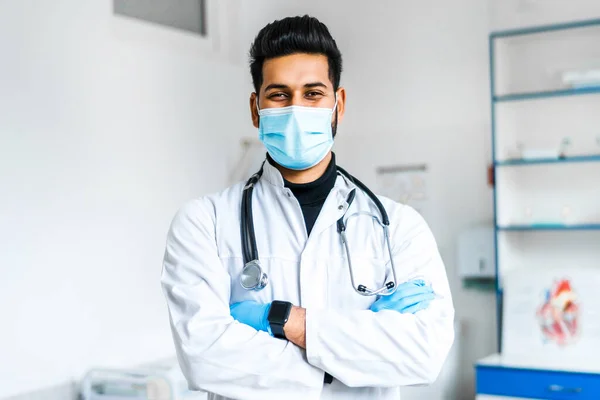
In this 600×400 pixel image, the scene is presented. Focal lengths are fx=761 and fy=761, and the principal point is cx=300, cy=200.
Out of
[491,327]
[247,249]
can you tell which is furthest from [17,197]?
[491,327]

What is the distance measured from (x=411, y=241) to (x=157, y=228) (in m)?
2.21

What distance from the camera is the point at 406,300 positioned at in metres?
1.47

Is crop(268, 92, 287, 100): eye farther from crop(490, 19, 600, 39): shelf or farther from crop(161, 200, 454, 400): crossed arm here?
crop(490, 19, 600, 39): shelf

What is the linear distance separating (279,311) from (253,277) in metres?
0.08

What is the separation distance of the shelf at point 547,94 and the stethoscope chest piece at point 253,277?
2502 millimetres

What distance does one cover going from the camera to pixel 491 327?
3.94 meters

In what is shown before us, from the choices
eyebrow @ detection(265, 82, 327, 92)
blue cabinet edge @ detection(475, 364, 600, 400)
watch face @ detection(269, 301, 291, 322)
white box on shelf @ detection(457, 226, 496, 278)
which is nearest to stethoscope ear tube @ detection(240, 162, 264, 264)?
watch face @ detection(269, 301, 291, 322)

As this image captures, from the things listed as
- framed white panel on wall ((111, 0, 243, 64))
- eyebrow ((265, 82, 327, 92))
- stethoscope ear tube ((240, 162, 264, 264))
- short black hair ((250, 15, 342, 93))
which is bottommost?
stethoscope ear tube ((240, 162, 264, 264))

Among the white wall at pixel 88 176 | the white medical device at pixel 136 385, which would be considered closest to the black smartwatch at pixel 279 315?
the white medical device at pixel 136 385

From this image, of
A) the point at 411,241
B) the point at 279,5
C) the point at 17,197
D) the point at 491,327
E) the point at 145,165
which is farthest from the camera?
the point at 279,5

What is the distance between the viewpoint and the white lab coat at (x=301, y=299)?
1381 millimetres

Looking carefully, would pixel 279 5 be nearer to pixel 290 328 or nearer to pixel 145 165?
pixel 145 165

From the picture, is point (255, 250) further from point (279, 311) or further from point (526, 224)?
point (526, 224)

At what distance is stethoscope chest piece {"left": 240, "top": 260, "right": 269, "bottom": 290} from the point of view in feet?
4.66
